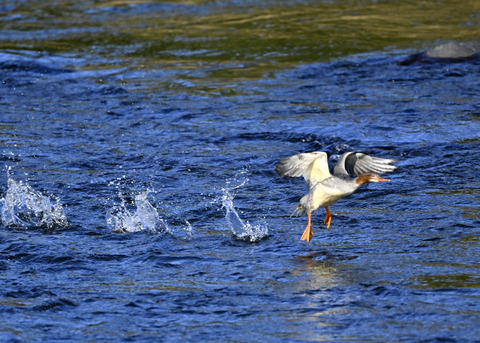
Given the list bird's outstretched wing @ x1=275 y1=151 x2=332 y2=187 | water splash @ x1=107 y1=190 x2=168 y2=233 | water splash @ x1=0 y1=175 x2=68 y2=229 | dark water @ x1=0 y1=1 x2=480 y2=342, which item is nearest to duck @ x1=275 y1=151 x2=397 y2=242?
bird's outstretched wing @ x1=275 y1=151 x2=332 y2=187

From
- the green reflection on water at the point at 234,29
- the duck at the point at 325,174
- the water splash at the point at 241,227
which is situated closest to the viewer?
the duck at the point at 325,174

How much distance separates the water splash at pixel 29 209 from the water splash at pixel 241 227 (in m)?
1.36

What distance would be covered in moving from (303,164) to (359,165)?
1.46 feet

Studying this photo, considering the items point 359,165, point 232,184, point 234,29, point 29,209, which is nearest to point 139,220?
point 29,209

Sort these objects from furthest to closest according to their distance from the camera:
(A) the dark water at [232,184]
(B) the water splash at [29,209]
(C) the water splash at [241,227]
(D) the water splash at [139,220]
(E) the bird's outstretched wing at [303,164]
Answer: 1. (B) the water splash at [29,209]
2. (D) the water splash at [139,220]
3. (C) the water splash at [241,227]
4. (E) the bird's outstretched wing at [303,164]
5. (A) the dark water at [232,184]

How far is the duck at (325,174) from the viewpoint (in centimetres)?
605

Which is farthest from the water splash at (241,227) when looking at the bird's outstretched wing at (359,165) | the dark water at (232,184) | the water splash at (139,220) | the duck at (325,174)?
the bird's outstretched wing at (359,165)

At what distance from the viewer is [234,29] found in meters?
14.5

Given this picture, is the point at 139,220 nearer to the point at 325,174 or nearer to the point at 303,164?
the point at 303,164

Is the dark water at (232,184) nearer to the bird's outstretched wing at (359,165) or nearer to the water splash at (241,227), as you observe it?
the water splash at (241,227)

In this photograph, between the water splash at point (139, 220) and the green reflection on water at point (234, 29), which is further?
the green reflection on water at point (234, 29)

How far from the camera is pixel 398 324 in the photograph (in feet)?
15.4

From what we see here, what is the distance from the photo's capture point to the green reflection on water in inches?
515

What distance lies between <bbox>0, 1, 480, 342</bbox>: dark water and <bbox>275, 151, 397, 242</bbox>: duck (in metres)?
0.34
